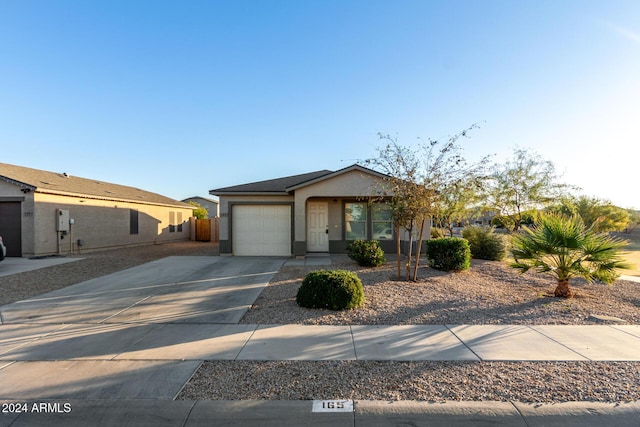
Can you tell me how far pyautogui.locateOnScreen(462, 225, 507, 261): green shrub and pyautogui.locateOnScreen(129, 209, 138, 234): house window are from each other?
18.5 m

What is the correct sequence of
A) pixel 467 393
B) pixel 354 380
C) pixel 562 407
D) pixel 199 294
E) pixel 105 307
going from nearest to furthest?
pixel 562 407
pixel 467 393
pixel 354 380
pixel 105 307
pixel 199 294

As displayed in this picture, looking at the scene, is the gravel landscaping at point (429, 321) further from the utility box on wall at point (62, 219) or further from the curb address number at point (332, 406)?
the utility box on wall at point (62, 219)

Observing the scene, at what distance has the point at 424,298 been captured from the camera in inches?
272

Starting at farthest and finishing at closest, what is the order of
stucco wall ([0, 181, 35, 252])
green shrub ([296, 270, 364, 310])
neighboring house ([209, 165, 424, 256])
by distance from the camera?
neighboring house ([209, 165, 424, 256]) → stucco wall ([0, 181, 35, 252]) → green shrub ([296, 270, 364, 310])

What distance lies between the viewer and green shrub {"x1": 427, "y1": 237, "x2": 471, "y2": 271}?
9.74 meters

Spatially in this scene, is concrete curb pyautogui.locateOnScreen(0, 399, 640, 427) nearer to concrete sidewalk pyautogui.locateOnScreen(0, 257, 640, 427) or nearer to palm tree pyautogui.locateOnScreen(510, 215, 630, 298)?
concrete sidewalk pyautogui.locateOnScreen(0, 257, 640, 427)

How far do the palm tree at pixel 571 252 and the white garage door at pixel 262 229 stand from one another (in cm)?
917

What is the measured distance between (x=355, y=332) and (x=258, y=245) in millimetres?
9613

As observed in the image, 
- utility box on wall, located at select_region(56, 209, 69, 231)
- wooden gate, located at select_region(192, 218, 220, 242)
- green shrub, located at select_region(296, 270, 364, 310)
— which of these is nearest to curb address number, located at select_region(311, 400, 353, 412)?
green shrub, located at select_region(296, 270, 364, 310)

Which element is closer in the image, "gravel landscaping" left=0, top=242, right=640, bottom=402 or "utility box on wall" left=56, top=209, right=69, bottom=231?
"gravel landscaping" left=0, top=242, right=640, bottom=402

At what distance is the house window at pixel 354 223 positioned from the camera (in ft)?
45.7

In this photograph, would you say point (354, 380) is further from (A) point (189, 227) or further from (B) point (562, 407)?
(A) point (189, 227)

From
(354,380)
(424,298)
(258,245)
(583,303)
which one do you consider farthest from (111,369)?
Result: (258,245)

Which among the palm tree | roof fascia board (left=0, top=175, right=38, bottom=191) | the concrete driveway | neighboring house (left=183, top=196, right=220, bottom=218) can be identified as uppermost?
neighboring house (left=183, top=196, right=220, bottom=218)
